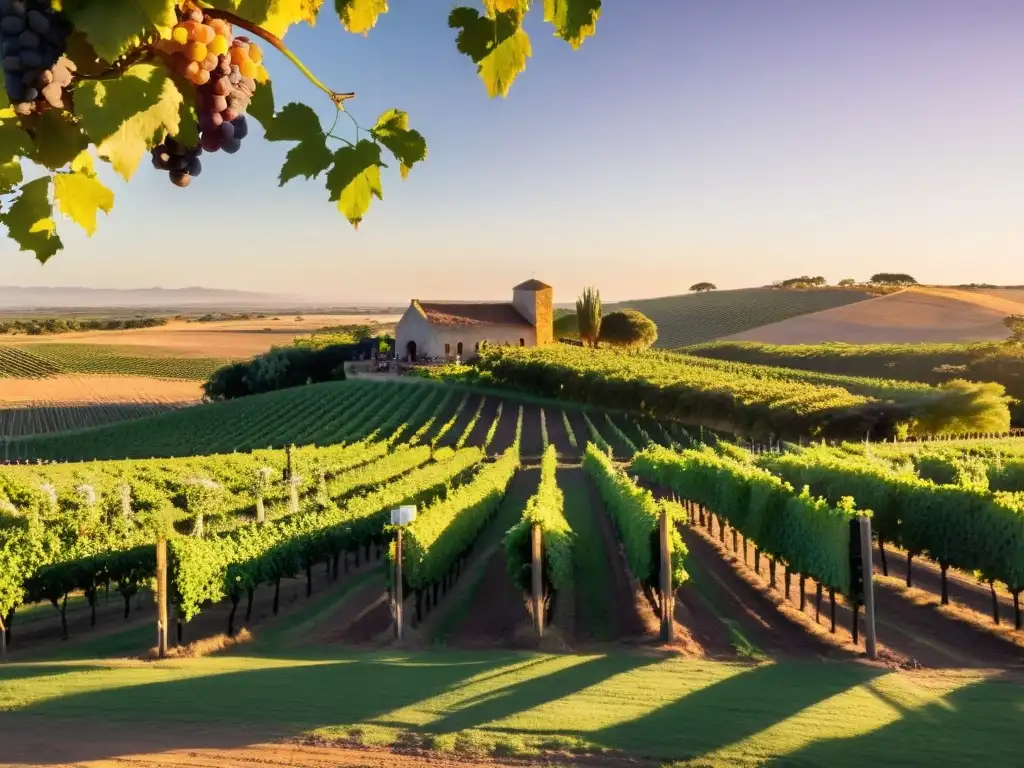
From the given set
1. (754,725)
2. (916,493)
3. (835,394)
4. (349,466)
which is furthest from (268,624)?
(835,394)

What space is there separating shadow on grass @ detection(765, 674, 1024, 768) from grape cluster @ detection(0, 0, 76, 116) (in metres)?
6.77

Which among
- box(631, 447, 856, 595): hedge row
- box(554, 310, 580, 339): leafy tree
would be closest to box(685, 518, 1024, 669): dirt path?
box(631, 447, 856, 595): hedge row

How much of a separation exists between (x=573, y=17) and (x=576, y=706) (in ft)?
22.9

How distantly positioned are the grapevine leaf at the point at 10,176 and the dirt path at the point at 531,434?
134 ft

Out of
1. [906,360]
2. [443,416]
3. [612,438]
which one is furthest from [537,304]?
[906,360]

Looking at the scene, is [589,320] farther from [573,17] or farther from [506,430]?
[573,17]

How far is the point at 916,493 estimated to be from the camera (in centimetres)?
1516

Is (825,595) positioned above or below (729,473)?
below

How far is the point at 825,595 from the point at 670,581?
20.7 ft

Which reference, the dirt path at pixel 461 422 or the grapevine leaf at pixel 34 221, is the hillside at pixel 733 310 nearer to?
the dirt path at pixel 461 422

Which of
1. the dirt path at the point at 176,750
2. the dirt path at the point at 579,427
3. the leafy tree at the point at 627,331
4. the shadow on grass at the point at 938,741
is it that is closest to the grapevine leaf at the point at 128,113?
the dirt path at the point at 176,750

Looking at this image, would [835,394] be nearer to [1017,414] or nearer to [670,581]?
[1017,414]

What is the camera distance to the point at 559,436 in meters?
46.8

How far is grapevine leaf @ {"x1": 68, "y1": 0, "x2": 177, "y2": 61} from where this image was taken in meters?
1.04
